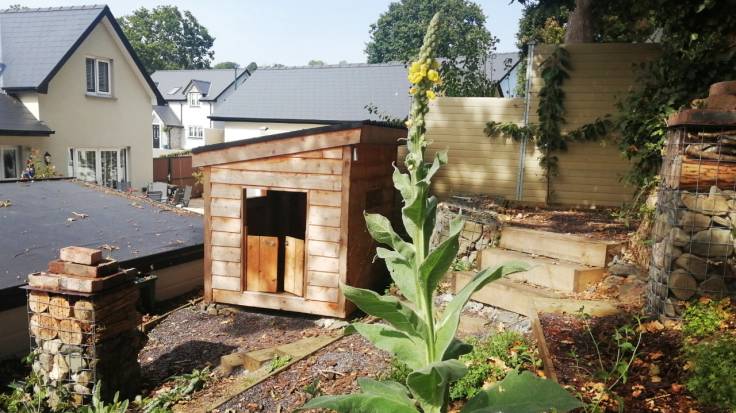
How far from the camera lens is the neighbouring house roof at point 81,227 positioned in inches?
234

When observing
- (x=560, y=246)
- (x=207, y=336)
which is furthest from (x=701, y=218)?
(x=207, y=336)

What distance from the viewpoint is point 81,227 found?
7250mm

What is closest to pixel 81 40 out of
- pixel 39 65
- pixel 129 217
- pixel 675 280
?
pixel 39 65

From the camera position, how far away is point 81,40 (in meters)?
15.4

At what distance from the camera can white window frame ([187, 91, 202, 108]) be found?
36500mm

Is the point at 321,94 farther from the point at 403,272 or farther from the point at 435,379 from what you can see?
the point at 435,379

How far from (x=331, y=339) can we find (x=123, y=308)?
205cm

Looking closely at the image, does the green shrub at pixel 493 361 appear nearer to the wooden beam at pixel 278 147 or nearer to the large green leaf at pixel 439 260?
the large green leaf at pixel 439 260

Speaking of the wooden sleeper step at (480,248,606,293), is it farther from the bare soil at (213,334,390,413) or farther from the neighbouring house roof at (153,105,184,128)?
the neighbouring house roof at (153,105,184,128)

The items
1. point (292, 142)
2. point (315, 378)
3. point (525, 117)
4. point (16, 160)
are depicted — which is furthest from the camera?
point (16, 160)

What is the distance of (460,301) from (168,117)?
38776mm

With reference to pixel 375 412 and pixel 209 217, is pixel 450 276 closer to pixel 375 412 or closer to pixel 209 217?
pixel 209 217

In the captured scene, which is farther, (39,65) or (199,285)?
(39,65)

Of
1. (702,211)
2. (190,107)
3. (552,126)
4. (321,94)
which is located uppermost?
(190,107)
